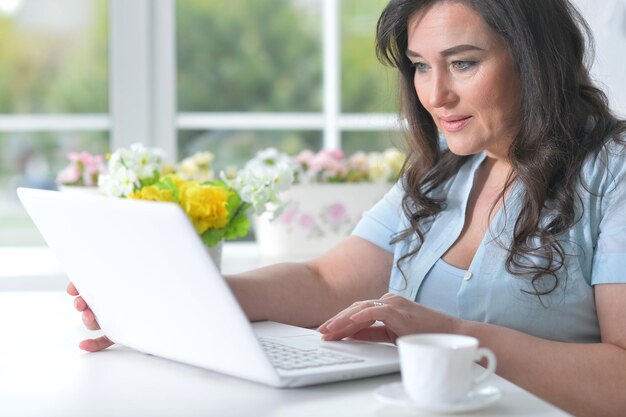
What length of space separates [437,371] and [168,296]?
33 centimetres

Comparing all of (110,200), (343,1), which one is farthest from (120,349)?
(343,1)

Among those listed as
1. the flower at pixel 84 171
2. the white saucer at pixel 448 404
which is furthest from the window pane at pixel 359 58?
the white saucer at pixel 448 404

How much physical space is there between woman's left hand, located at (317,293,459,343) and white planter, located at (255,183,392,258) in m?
1.26

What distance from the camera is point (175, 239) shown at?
1.03m

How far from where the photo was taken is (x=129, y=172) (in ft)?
6.45

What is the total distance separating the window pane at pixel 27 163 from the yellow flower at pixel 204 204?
1390 mm

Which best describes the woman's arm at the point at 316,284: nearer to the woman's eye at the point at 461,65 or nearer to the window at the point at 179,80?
the woman's eye at the point at 461,65

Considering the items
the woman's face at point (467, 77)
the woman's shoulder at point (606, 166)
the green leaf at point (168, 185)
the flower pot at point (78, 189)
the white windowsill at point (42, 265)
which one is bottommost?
the white windowsill at point (42, 265)

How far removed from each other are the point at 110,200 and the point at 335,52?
2361 millimetres

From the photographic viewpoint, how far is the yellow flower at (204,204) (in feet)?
6.15

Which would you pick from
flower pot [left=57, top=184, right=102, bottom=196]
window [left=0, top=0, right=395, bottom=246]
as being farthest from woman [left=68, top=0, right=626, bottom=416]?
window [left=0, top=0, right=395, bottom=246]

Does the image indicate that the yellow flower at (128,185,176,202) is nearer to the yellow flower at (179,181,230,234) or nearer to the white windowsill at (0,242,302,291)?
the yellow flower at (179,181,230,234)

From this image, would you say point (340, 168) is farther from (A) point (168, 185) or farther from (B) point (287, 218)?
(A) point (168, 185)

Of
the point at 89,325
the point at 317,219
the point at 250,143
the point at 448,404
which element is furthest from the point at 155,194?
the point at 250,143
